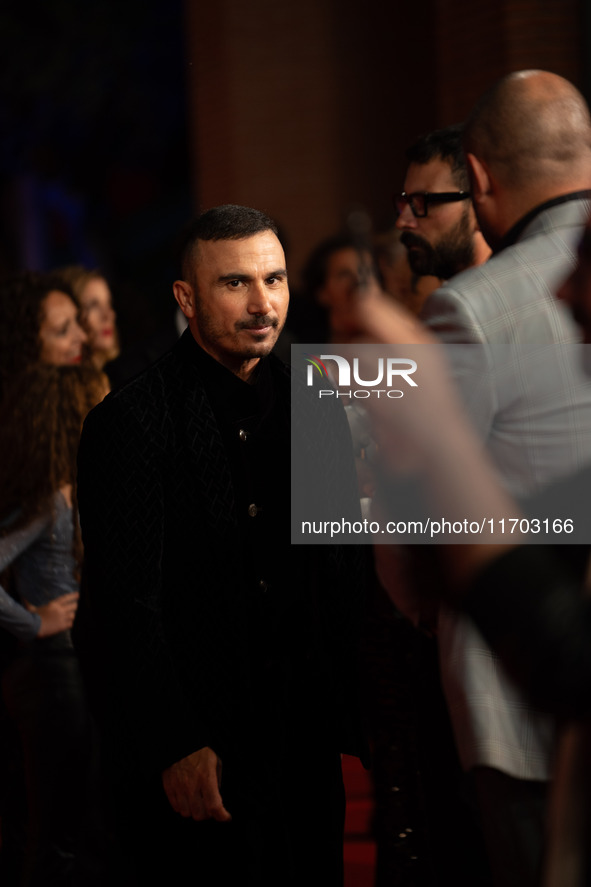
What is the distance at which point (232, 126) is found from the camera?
909 centimetres

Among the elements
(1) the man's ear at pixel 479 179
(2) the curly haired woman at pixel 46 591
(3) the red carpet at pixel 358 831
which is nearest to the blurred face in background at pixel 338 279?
(3) the red carpet at pixel 358 831

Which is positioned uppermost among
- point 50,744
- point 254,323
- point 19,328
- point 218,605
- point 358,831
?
point 19,328

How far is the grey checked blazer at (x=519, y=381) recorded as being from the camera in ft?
6.56

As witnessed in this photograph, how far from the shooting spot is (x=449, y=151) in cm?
295

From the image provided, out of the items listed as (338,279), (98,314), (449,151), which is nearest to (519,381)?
(449,151)

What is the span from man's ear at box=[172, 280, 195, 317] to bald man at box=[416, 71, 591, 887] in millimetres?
550

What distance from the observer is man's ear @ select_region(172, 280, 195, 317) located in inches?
95.2

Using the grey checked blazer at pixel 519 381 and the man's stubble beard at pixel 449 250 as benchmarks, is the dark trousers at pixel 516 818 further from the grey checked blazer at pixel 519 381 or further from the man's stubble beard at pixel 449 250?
the man's stubble beard at pixel 449 250

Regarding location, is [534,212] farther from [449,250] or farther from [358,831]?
[358,831]

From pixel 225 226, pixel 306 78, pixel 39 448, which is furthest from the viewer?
pixel 306 78

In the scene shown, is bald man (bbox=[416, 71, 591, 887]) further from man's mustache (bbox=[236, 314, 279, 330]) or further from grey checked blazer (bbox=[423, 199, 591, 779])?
man's mustache (bbox=[236, 314, 279, 330])

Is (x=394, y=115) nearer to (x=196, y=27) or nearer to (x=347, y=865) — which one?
(x=196, y=27)

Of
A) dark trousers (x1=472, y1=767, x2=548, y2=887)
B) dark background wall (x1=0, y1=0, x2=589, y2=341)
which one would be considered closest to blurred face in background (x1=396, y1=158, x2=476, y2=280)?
dark trousers (x1=472, y1=767, x2=548, y2=887)

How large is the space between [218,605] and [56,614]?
118 cm
